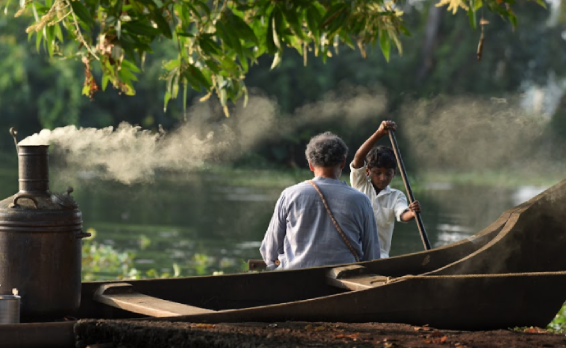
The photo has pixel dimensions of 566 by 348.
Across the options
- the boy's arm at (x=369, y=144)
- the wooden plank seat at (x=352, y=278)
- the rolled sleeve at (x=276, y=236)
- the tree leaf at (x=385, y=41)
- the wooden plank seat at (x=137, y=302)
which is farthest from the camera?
the boy's arm at (x=369, y=144)

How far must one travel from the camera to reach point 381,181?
256 inches

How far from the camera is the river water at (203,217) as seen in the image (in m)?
14.6

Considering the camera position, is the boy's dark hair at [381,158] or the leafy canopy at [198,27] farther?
the boy's dark hair at [381,158]

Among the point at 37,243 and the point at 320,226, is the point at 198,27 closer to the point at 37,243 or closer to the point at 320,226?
the point at 320,226

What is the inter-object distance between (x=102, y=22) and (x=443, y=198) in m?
21.1

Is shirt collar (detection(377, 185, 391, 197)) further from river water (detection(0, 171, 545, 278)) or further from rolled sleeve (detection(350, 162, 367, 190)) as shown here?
river water (detection(0, 171, 545, 278))

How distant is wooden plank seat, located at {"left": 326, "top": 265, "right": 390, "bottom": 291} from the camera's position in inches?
210

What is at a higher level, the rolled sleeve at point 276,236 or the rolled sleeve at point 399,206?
the rolled sleeve at point 399,206

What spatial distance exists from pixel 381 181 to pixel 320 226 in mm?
928

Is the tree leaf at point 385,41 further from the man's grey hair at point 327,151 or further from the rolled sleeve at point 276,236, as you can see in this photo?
the rolled sleeve at point 276,236

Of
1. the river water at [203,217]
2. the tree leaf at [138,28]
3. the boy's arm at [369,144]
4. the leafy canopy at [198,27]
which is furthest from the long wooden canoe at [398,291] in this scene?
the river water at [203,217]

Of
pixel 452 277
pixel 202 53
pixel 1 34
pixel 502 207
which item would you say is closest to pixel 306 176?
pixel 502 207

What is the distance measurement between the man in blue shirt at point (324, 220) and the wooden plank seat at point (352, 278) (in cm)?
21

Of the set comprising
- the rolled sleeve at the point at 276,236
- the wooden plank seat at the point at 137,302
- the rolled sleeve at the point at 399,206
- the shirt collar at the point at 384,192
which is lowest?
the wooden plank seat at the point at 137,302
